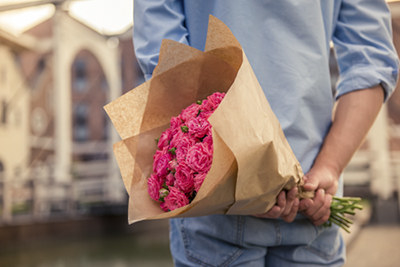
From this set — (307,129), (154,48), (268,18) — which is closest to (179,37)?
(154,48)

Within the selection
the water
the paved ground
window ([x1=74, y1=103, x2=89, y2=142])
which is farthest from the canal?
window ([x1=74, y1=103, x2=89, y2=142])

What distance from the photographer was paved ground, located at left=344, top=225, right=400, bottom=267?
9.38 feet

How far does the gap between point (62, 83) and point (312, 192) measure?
322 inches

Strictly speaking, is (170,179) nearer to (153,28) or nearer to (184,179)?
(184,179)

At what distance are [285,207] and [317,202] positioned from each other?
71mm

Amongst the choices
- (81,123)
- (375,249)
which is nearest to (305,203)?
(375,249)

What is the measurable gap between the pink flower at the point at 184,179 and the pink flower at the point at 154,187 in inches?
1.2

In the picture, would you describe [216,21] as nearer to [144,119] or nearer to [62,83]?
[144,119]

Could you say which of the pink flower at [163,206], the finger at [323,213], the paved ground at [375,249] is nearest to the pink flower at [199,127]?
the pink flower at [163,206]

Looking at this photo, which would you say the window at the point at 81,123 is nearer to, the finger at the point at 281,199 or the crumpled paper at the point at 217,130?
the crumpled paper at the point at 217,130

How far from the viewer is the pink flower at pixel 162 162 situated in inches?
26.7

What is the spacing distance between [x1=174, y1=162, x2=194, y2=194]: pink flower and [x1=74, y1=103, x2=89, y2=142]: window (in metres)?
16.4

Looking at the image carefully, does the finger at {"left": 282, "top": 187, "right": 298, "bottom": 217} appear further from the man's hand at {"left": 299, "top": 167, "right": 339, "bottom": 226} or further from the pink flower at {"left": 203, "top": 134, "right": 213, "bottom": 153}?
the pink flower at {"left": 203, "top": 134, "right": 213, "bottom": 153}

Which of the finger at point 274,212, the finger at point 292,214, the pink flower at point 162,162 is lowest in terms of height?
the finger at point 292,214
